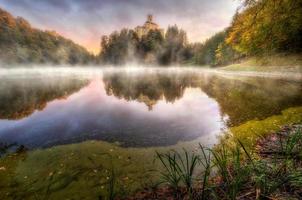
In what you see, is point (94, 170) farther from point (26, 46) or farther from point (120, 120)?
point (26, 46)

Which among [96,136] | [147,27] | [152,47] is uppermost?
[147,27]

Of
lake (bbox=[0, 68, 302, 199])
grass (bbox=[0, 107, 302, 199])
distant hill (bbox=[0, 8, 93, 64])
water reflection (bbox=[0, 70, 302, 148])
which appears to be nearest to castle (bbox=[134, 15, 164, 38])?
distant hill (bbox=[0, 8, 93, 64])

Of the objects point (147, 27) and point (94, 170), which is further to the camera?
point (147, 27)

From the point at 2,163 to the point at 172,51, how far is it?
112m

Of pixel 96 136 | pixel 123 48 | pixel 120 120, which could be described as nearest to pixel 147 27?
pixel 123 48

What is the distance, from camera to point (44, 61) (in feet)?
336

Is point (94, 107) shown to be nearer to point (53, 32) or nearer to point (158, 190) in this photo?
point (158, 190)

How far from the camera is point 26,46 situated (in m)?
94.3

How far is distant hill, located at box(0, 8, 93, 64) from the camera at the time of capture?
8156 centimetres

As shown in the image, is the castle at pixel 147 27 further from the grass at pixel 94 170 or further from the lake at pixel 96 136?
the grass at pixel 94 170

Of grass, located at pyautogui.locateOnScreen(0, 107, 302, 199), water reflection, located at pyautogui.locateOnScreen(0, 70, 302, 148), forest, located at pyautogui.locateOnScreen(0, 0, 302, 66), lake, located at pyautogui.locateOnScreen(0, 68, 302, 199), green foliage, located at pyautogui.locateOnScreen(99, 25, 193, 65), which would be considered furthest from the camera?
green foliage, located at pyautogui.locateOnScreen(99, 25, 193, 65)

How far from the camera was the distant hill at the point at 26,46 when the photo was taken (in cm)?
8156

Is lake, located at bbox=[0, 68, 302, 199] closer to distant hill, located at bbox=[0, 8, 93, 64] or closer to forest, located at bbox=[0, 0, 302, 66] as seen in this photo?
forest, located at bbox=[0, 0, 302, 66]

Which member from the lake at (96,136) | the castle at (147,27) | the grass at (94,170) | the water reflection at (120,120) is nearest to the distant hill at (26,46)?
the castle at (147,27)
